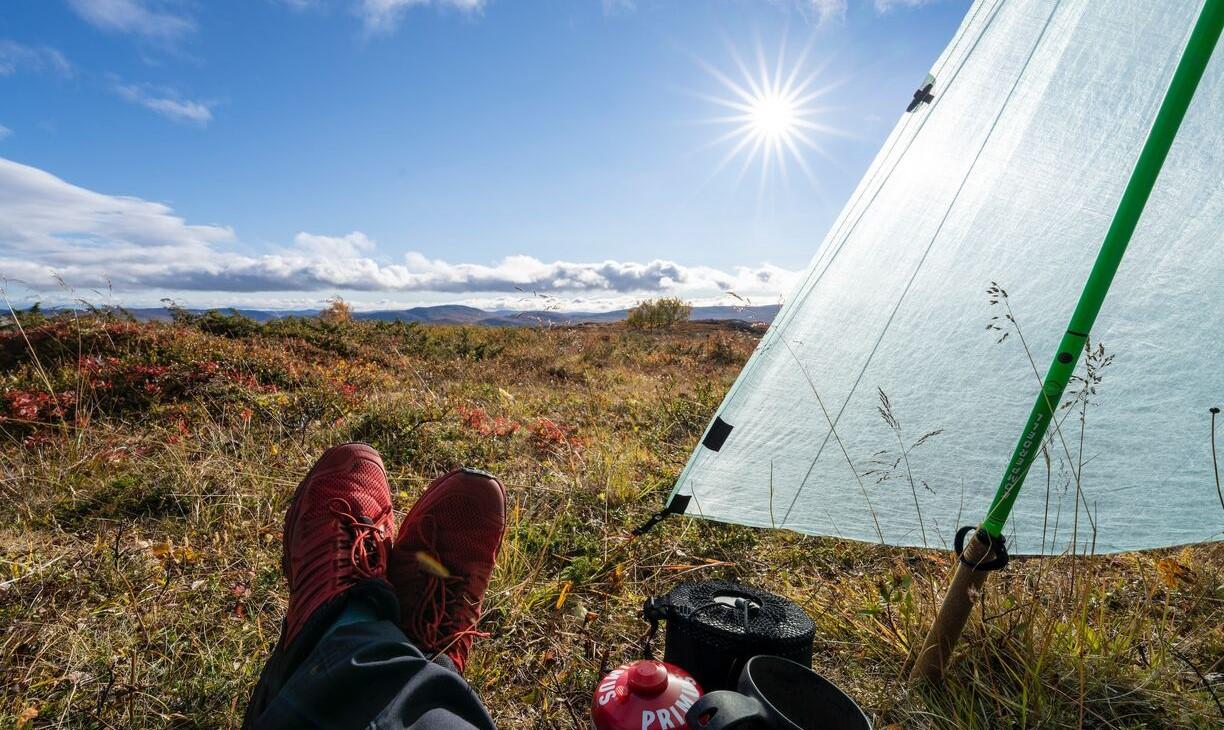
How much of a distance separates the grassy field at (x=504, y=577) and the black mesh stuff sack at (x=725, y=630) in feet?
1.37

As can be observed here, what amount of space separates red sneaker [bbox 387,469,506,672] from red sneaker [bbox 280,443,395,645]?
0.36 feet

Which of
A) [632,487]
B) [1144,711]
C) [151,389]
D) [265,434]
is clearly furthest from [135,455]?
[1144,711]

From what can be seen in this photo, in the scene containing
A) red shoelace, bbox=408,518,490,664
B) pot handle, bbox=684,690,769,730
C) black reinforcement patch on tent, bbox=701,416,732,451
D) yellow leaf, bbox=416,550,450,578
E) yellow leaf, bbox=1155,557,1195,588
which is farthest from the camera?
black reinforcement patch on tent, bbox=701,416,732,451

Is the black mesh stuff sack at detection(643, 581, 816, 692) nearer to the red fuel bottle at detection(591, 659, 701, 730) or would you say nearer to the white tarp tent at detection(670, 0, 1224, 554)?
the red fuel bottle at detection(591, 659, 701, 730)

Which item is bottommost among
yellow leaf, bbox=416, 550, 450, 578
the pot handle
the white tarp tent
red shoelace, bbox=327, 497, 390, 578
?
yellow leaf, bbox=416, 550, 450, 578

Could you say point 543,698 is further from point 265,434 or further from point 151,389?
point 151,389

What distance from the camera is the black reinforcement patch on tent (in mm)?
2428

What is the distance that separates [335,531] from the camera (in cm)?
193

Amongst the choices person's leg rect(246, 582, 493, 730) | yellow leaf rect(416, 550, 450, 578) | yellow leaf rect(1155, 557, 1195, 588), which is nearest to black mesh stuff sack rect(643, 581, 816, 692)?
person's leg rect(246, 582, 493, 730)

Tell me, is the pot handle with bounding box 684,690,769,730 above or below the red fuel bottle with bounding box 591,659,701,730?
above

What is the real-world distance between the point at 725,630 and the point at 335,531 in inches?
53.4

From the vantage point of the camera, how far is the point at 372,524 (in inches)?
81.7

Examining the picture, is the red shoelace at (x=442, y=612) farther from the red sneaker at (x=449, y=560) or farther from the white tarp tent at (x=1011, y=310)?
the white tarp tent at (x=1011, y=310)

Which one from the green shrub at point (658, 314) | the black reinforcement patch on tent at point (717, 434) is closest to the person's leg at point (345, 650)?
the black reinforcement patch on tent at point (717, 434)
